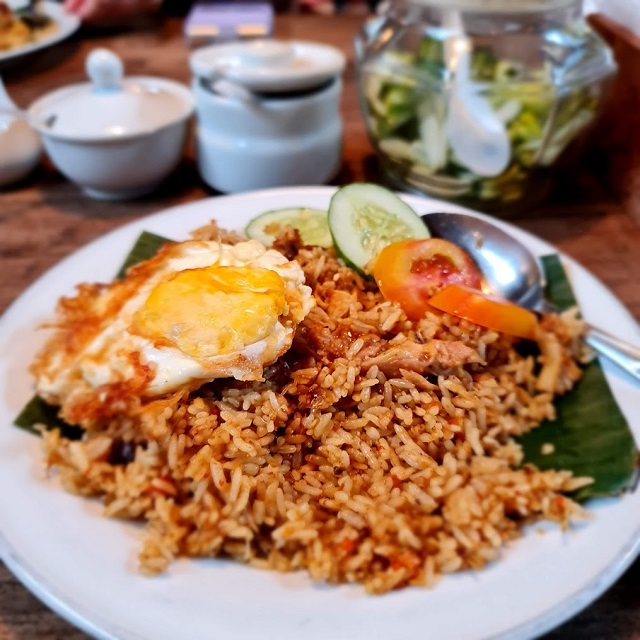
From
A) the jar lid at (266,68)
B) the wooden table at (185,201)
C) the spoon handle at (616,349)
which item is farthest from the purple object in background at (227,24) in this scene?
the spoon handle at (616,349)

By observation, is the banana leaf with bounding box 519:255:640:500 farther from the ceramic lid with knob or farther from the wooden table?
the ceramic lid with knob

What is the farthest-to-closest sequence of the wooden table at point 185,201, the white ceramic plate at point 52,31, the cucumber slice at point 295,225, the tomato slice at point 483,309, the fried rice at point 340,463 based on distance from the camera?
the white ceramic plate at point 52,31, the wooden table at point 185,201, the cucumber slice at point 295,225, the tomato slice at point 483,309, the fried rice at point 340,463

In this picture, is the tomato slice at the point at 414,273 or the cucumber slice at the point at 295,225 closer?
the tomato slice at the point at 414,273

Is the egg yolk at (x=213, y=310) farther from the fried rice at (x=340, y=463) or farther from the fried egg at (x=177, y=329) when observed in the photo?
the fried rice at (x=340, y=463)

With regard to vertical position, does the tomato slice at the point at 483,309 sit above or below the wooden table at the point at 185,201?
above

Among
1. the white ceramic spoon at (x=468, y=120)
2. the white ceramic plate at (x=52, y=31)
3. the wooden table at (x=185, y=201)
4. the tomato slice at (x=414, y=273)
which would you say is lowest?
the wooden table at (x=185, y=201)

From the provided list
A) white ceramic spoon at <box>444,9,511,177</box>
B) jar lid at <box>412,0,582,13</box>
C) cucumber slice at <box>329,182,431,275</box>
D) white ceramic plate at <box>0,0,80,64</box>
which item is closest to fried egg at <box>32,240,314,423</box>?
cucumber slice at <box>329,182,431,275</box>

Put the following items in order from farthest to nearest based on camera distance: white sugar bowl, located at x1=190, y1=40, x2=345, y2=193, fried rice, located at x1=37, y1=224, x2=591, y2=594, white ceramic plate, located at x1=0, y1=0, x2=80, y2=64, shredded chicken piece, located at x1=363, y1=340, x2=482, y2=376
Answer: white ceramic plate, located at x1=0, y1=0, x2=80, y2=64
white sugar bowl, located at x1=190, y1=40, x2=345, y2=193
shredded chicken piece, located at x1=363, y1=340, x2=482, y2=376
fried rice, located at x1=37, y1=224, x2=591, y2=594

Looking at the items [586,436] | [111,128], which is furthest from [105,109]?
[586,436]
